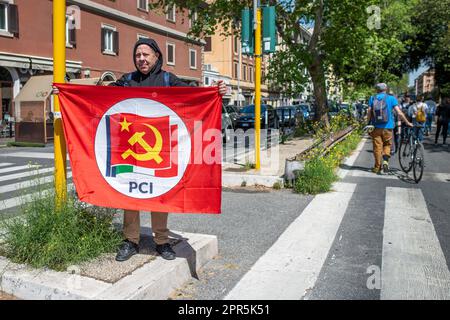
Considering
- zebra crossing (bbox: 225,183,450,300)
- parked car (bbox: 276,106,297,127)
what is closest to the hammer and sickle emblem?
zebra crossing (bbox: 225,183,450,300)

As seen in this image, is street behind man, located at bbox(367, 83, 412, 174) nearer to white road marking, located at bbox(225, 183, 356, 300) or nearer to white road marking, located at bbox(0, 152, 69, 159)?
white road marking, located at bbox(225, 183, 356, 300)

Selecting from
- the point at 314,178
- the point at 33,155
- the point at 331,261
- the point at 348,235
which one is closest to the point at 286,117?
the point at 33,155

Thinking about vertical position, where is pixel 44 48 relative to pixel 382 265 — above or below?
above

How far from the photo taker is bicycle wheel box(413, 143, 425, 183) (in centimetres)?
877

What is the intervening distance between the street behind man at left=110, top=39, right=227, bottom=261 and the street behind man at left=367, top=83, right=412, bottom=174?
6338 mm

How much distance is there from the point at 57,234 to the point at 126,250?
0.57 metres

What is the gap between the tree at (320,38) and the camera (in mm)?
15133

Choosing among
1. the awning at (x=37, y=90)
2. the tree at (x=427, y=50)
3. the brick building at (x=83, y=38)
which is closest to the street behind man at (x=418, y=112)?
the brick building at (x=83, y=38)

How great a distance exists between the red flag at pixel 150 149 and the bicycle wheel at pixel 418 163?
6.25 meters

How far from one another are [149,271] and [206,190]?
78cm

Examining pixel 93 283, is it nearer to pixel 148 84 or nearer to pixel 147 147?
pixel 147 147
